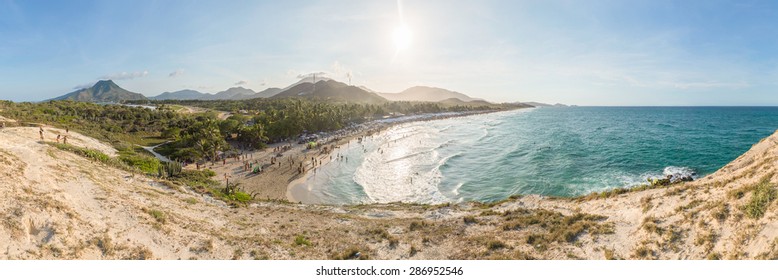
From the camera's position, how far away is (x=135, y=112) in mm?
74750

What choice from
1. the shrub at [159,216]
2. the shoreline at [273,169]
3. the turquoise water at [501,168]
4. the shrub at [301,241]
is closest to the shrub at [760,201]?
the shrub at [301,241]

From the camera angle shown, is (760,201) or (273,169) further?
(273,169)

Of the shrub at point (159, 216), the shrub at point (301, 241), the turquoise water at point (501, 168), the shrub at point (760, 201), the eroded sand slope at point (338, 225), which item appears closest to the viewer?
the shrub at point (760, 201)

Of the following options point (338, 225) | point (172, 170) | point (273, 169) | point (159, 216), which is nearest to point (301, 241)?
point (338, 225)

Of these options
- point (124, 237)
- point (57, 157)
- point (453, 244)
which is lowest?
point (453, 244)

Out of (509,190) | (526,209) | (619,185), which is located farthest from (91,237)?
(619,185)

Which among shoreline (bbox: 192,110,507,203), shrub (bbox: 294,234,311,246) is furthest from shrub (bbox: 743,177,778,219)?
shoreline (bbox: 192,110,507,203)

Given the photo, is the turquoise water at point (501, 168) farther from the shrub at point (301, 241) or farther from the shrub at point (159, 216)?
the shrub at point (159, 216)

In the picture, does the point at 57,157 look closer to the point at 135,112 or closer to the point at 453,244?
the point at 453,244

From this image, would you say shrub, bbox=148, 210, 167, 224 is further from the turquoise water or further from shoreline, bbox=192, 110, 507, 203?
the turquoise water

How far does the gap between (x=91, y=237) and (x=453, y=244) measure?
1582 centimetres

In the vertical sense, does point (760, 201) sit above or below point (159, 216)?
above

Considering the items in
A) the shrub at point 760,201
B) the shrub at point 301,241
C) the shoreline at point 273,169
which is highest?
the shrub at point 760,201

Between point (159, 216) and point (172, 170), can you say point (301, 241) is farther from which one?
point (172, 170)
